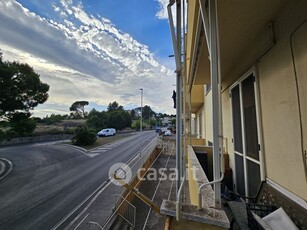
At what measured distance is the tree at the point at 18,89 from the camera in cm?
949

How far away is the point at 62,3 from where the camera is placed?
6465 millimetres

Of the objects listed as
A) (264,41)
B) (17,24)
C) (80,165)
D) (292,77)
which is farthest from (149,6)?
(80,165)

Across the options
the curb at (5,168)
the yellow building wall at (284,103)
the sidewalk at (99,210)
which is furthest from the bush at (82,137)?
the yellow building wall at (284,103)

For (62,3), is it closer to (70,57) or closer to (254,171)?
(70,57)

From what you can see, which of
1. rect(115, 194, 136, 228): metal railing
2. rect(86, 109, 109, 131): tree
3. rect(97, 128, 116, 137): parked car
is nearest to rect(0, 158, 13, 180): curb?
rect(115, 194, 136, 228): metal railing

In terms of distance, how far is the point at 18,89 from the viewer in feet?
33.6

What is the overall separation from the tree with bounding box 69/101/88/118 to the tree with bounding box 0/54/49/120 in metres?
44.2

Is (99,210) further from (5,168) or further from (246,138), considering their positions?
(5,168)

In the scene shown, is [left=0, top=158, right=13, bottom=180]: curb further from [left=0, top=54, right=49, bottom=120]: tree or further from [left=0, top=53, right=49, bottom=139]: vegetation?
[left=0, top=54, right=49, bottom=120]: tree

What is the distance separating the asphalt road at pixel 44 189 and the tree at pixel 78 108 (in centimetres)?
4384

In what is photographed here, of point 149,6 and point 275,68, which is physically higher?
point 149,6

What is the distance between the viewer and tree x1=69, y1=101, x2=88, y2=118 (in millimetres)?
53094

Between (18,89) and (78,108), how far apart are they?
46540 mm

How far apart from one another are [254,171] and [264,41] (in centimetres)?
186
